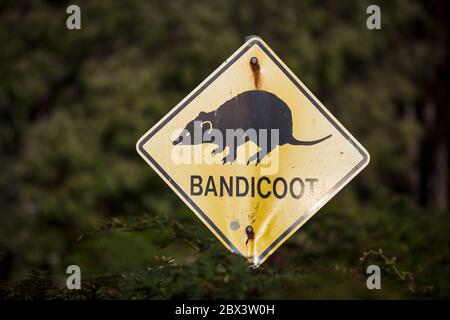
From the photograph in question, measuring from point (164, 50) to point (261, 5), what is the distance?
202 cm

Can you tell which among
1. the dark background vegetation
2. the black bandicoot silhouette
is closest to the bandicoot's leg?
the black bandicoot silhouette

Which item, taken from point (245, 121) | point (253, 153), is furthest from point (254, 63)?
point (253, 153)

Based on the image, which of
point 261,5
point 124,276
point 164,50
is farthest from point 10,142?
point 124,276

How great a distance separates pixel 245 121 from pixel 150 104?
7323 mm

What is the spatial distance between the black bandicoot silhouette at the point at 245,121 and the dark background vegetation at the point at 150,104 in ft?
7.97

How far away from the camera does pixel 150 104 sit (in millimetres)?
10625

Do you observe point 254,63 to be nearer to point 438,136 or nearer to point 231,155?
point 231,155

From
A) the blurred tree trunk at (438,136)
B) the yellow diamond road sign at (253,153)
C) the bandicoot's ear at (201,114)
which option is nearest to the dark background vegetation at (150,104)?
the blurred tree trunk at (438,136)

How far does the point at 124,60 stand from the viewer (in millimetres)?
10609

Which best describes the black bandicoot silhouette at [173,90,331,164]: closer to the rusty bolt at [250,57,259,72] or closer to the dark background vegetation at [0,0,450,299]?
the rusty bolt at [250,57,259,72]

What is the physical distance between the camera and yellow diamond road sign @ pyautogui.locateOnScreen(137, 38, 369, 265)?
338cm

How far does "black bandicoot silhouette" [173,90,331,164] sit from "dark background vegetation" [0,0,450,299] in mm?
2431

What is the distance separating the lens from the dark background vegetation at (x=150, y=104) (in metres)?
7.02

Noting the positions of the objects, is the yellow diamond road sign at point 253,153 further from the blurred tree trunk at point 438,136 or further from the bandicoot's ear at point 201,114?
the blurred tree trunk at point 438,136
